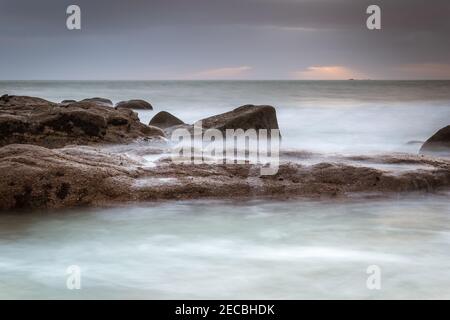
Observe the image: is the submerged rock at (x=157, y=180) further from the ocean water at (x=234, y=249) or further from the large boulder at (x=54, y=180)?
the ocean water at (x=234, y=249)

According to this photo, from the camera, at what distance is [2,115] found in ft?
28.7

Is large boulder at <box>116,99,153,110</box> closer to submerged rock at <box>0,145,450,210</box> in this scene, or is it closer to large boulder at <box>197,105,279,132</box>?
large boulder at <box>197,105,279,132</box>

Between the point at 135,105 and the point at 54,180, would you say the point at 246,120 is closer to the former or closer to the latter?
the point at 54,180

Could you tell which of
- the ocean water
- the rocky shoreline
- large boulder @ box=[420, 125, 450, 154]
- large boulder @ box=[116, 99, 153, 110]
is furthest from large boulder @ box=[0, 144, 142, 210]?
large boulder @ box=[116, 99, 153, 110]

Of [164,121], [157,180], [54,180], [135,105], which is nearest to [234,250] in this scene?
[157,180]

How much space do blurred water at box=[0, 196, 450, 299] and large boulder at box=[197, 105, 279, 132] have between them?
492 cm

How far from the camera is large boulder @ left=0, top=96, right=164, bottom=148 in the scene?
8.47m

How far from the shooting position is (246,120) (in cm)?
1099

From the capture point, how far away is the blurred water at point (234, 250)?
4102 mm

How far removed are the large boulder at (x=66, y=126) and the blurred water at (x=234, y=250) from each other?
306 centimetres

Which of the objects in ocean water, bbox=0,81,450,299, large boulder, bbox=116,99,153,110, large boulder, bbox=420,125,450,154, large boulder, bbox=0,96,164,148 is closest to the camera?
Result: ocean water, bbox=0,81,450,299

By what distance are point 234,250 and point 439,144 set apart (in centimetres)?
668
